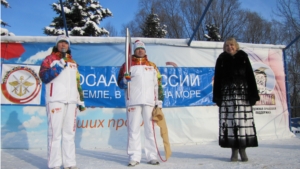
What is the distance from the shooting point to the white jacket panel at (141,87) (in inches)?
144

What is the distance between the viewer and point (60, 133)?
3311mm

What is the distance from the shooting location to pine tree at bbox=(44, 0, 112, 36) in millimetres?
13070

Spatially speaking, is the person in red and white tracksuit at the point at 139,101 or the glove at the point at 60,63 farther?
the person in red and white tracksuit at the point at 139,101

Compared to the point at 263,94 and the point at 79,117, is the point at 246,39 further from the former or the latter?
the point at 79,117

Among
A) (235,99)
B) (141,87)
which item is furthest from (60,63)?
(235,99)

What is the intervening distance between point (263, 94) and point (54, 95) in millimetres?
5314

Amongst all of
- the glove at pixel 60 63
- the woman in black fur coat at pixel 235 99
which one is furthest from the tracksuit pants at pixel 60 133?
the woman in black fur coat at pixel 235 99

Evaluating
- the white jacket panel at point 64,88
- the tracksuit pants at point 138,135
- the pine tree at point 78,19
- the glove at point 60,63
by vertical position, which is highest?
the pine tree at point 78,19

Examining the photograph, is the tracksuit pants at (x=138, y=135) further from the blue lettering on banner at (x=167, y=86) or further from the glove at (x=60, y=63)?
the blue lettering on banner at (x=167, y=86)

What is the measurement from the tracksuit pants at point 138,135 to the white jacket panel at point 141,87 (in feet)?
0.32

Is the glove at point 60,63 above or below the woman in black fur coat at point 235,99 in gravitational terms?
above

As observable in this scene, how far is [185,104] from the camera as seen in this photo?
239 inches

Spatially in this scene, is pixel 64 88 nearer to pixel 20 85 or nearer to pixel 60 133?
pixel 60 133

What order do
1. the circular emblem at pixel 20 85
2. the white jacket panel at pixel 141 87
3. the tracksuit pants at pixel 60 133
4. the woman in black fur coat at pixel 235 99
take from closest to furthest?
the tracksuit pants at pixel 60 133, the woman in black fur coat at pixel 235 99, the white jacket panel at pixel 141 87, the circular emblem at pixel 20 85
